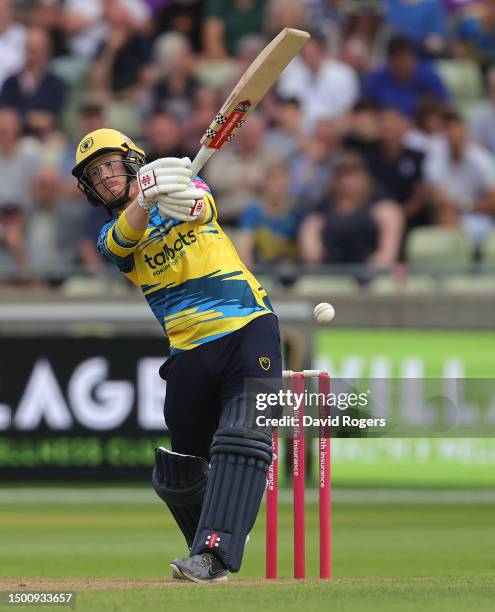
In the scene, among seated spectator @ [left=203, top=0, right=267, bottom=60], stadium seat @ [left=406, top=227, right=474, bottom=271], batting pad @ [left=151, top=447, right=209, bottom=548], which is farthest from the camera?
seated spectator @ [left=203, top=0, right=267, bottom=60]

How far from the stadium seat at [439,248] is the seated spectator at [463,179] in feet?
0.90

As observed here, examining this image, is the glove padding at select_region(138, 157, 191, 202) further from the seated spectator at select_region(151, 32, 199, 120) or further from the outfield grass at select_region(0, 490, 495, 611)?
the seated spectator at select_region(151, 32, 199, 120)

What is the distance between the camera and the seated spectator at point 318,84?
1567cm

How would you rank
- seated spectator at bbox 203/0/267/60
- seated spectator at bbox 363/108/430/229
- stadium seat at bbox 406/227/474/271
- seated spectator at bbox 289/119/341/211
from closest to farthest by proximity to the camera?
stadium seat at bbox 406/227/474/271, seated spectator at bbox 289/119/341/211, seated spectator at bbox 363/108/430/229, seated spectator at bbox 203/0/267/60

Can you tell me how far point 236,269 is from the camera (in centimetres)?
654

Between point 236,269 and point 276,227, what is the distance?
290 inches

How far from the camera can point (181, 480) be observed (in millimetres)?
6672

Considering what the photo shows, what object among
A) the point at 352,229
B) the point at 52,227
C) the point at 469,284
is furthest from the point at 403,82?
the point at 52,227

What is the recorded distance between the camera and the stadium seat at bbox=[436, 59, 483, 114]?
52.7ft

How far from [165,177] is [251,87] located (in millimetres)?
619

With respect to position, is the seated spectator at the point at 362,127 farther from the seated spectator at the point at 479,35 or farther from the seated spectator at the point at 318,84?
the seated spectator at the point at 479,35

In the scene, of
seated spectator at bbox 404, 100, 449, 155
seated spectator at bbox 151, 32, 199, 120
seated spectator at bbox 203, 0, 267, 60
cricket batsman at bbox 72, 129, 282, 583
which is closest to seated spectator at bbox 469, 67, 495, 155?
seated spectator at bbox 404, 100, 449, 155

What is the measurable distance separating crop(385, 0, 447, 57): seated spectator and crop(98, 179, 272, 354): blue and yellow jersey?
33.6ft

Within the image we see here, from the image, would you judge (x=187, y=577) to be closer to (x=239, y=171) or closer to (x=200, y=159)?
(x=200, y=159)
